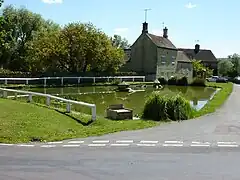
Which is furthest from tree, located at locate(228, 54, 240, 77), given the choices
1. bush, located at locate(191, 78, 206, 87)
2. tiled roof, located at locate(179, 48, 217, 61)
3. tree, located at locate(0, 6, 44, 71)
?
tree, located at locate(0, 6, 44, 71)

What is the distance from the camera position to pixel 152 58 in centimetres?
6688

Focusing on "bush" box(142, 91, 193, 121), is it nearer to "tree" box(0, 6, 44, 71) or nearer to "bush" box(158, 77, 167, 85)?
"bush" box(158, 77, 167, 85)

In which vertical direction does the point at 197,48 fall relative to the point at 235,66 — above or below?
above

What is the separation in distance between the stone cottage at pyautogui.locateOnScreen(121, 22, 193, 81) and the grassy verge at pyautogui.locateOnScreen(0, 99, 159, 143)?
1925 inches

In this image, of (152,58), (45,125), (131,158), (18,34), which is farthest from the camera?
(152,58)

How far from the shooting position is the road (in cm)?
827

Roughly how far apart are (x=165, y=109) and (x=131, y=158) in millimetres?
9106

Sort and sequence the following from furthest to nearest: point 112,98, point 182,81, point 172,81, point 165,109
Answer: point 172,81 → point 182,81 → point 112,98 → point 165,109

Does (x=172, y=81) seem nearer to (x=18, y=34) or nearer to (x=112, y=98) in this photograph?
(x=18, y=34)

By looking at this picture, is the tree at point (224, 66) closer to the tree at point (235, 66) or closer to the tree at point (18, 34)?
the tree at point (235, 66)

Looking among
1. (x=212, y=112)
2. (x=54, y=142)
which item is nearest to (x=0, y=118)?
(x=54, y=142)

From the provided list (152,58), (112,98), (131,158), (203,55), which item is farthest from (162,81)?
(131,158)

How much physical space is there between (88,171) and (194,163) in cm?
281

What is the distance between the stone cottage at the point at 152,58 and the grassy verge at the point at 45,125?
1925 inches
